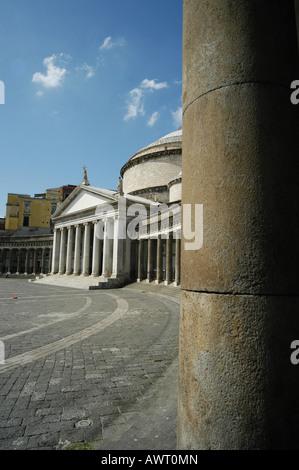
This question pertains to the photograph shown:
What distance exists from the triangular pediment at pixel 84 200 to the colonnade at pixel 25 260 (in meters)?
10.8

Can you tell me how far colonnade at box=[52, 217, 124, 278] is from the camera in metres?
29.9

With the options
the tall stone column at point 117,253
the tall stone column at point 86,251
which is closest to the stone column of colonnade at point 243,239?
the tall stone column at point 117,253

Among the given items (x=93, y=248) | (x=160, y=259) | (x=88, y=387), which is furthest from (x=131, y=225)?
(x=88, y=387)

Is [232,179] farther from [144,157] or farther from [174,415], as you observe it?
[144,157]

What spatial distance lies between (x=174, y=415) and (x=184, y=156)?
3163mm

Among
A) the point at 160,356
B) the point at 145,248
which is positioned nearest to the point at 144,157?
the point at 145,248

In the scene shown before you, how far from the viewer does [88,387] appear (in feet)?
14.6

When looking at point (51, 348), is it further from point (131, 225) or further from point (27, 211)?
point (27, 211)

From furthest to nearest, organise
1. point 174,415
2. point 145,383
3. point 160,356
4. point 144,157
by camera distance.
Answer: point 144,157, point 160,356, point 145,383, point 174,415

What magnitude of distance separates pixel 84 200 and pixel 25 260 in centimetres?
2197

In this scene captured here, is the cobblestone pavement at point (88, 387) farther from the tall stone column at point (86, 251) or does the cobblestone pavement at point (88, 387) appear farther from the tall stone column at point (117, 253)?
the tall stone column at point (86, 251)

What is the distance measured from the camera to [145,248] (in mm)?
30859

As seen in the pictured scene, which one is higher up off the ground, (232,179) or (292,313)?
(232,179)

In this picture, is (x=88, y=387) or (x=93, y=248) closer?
(x=88, y=387)
